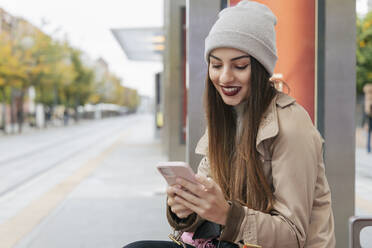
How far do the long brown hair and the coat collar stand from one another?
0.08ft

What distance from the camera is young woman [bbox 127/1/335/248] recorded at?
1591 mm

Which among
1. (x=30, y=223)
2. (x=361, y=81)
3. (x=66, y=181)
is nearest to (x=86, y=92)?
A: (x=361, y=81)

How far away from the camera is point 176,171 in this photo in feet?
5.02

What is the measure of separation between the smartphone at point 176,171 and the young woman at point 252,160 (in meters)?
0.02

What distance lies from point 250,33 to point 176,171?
636mm

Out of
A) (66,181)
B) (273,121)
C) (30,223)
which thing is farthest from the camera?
(66,181)

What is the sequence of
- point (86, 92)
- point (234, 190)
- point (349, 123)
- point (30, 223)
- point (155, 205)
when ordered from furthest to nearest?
point (86, 92) → point (155, 205) → point (30, 223) → point (349, 123) → point (234, 190)

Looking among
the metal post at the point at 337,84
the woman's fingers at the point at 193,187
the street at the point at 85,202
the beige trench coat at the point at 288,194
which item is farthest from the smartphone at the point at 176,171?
the street at the point at 85,202

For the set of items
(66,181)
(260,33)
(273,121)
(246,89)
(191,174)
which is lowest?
(66,181)

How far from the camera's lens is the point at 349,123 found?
144 inches

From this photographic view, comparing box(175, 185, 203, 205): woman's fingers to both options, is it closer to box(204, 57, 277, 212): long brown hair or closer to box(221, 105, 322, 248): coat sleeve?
box(221, 105, 322, 248): coat sleeve

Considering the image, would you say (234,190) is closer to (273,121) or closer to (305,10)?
(273,121)

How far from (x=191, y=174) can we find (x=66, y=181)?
7.85 metres

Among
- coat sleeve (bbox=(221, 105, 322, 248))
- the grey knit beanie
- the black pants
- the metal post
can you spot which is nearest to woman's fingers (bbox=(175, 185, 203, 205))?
coat sleeve (bbox=(221, 105, 322, 248))
